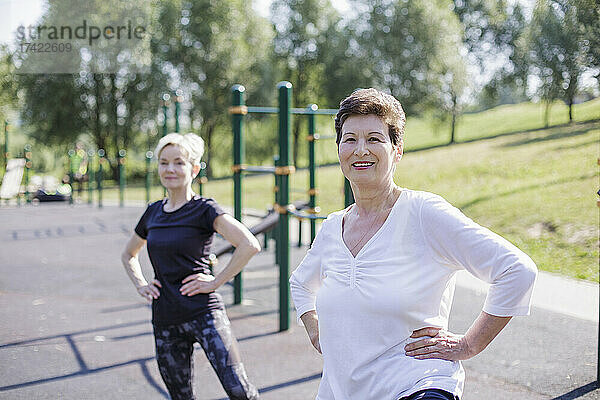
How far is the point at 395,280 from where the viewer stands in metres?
1.81

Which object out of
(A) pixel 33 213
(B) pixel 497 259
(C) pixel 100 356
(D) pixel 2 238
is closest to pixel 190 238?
(B) pixel 497 259

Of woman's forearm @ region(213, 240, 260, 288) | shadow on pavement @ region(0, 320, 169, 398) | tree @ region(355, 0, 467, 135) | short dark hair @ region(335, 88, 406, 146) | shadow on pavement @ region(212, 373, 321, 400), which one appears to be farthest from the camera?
tree @ region(355, 0, 467, 135)

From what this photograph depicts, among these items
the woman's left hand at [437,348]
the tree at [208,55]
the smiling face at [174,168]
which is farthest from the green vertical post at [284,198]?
the tree at [208,55]

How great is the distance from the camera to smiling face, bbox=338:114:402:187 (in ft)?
6.37

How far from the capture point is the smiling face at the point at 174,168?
3061 millimetres

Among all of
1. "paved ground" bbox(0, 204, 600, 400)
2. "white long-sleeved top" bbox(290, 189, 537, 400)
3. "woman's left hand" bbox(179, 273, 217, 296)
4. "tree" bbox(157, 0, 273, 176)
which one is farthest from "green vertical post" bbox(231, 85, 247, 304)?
"tree" bbox(157, 0, 273, 176)

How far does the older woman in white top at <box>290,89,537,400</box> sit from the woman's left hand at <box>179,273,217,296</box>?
3.52 feet

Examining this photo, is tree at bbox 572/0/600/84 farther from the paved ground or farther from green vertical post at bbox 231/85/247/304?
green vertical post at bbox 231/85/247/304

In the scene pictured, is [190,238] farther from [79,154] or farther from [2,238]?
[79,154]

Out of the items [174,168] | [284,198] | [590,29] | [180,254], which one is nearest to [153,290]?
[180,254]

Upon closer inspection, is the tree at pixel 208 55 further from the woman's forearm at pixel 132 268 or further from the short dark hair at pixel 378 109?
the short dark hair at pixel 378 109

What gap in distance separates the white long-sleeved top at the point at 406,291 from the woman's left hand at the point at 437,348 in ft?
0.07

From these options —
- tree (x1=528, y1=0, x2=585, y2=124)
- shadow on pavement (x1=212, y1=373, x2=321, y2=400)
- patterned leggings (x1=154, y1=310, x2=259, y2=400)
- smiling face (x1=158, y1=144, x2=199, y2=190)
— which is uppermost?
tree (x1=528, y1=0, x2=585, y2=124)

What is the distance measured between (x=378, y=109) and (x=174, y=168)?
1.44 meters
